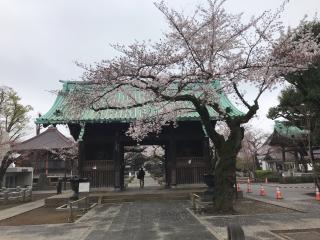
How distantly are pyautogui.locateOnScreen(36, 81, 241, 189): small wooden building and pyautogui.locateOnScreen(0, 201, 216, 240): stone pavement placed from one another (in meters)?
6.40

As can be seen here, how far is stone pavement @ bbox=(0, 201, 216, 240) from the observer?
11.2 m

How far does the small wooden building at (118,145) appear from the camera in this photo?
76.1ft

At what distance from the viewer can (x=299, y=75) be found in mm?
22234

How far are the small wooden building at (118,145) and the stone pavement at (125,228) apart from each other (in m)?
6.40

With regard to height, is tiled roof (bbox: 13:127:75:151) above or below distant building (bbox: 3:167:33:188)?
above

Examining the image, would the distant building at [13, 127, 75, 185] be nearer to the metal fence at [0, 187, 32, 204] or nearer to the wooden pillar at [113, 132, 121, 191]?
the metal fence at [0, 187, 32, 204]

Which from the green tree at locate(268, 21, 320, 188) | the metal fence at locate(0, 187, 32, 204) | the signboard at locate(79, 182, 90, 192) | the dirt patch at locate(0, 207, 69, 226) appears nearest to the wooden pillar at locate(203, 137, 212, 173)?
the green tree at locate(268, 21, 320, 188)

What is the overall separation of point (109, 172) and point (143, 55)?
35.0ft

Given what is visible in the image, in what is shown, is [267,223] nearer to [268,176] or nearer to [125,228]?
[125,228]

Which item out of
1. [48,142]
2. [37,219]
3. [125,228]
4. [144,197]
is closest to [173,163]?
[144,197]

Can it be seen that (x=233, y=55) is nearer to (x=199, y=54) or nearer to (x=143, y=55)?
(x=199, y=54)

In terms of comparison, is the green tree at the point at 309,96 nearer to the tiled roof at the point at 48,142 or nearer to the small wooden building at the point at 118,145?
the small wooden building at the point at 118,145

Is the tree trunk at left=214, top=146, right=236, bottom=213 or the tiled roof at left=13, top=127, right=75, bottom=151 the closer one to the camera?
the tree trunk at left=214, top=146, right=236, bottom=213

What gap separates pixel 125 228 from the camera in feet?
41.2
